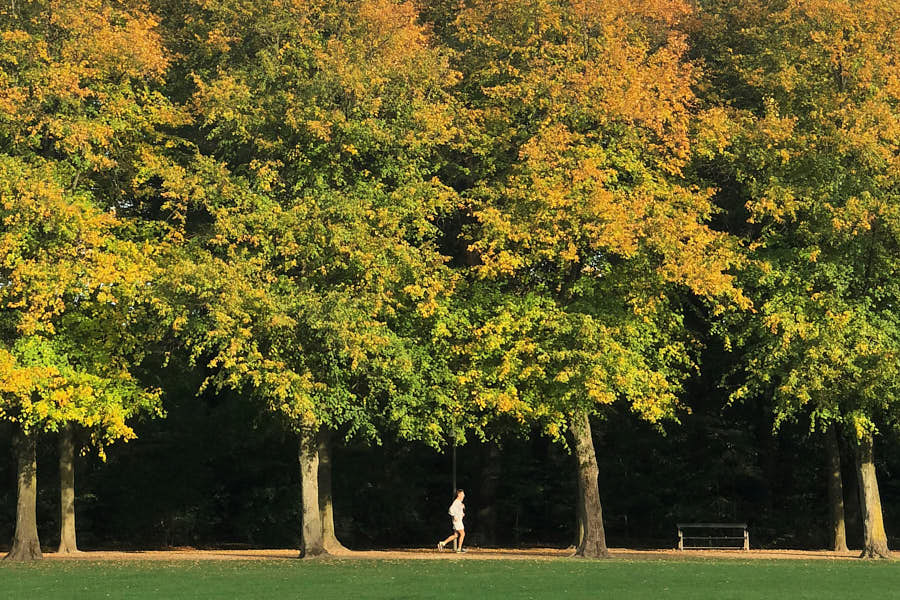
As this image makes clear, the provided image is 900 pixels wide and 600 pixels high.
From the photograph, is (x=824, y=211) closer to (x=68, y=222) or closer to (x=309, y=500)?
(x=309, y=500)

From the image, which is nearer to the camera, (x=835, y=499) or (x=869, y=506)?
(x=869, y=506)

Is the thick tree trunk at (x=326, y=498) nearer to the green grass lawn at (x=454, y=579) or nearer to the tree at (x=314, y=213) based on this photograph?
the tree at (x=314, y=213)

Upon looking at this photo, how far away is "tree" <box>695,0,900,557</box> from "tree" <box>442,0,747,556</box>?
1490 mm

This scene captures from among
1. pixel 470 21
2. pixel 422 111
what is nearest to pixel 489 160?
pixel 422 111

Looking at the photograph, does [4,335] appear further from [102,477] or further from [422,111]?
[102,477]

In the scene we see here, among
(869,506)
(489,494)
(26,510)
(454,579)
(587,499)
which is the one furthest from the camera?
(489,494)

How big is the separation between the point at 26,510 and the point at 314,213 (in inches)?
405

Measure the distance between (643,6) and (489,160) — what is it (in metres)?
7.13

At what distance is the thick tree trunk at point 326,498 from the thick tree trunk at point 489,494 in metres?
6.48

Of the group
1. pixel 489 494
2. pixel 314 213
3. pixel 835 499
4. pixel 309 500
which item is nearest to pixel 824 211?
pixel 835 499

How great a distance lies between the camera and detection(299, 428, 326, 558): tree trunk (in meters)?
32.8

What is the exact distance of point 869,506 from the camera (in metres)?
34.4

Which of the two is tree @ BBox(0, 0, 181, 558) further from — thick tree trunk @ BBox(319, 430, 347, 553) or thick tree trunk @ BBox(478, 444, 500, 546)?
thick tree trunk @ BBox(478, 444, 500, 546)

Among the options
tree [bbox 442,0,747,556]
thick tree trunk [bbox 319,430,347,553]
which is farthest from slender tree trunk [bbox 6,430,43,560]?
tree [bbox 442,0,747,556]
